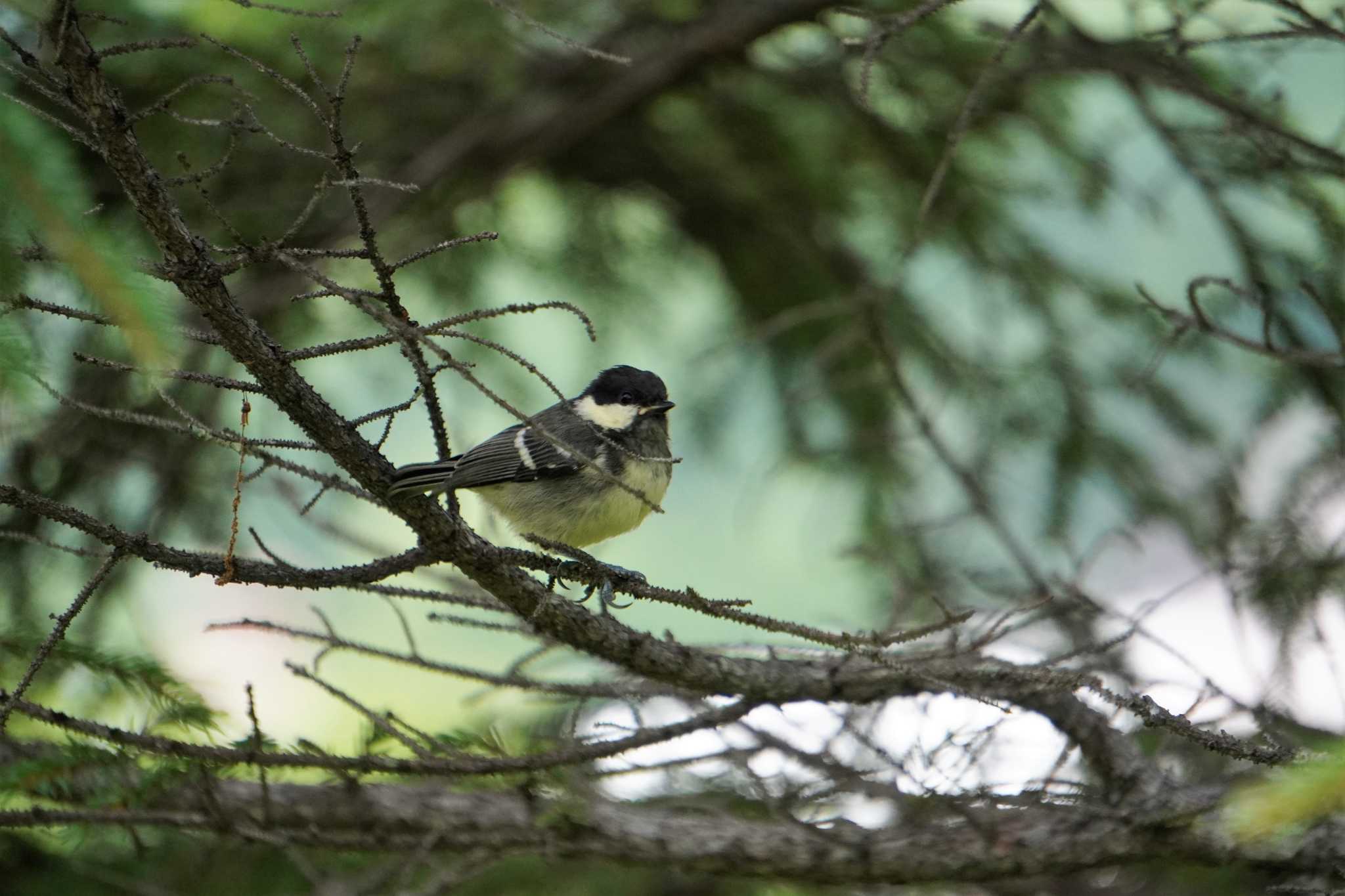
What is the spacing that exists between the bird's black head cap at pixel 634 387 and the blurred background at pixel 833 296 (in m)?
0.25

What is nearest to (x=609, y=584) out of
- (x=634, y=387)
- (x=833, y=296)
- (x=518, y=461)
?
(x=518, y=461)

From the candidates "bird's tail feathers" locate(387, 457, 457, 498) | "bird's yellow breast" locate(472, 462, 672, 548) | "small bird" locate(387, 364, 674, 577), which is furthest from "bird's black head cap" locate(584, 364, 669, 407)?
"bird's tail feathers" locate(387, 457, 457, 498)

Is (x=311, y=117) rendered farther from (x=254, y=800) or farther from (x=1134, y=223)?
(x=1134, y=223)

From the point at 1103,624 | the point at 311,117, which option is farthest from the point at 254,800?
the point at 1103,624

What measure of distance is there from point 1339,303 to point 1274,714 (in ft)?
3.94

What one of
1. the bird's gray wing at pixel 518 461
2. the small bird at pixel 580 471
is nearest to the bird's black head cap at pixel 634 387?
the small bird at pixel 580 471

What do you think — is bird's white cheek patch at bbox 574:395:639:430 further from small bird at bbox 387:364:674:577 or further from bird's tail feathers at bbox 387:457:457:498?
bird's tail feathers at bbox 387:457:457:498

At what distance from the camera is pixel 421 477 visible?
73.3 inches

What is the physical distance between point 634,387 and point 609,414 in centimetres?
15

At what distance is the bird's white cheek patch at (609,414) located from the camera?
3443 millimetres

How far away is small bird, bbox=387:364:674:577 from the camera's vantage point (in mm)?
3109

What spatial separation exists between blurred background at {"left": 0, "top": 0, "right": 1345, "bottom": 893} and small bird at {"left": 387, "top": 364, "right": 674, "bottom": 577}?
0.90 feet

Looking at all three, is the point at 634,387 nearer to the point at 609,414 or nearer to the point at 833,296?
the point at 609,414

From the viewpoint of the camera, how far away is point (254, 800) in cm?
248
